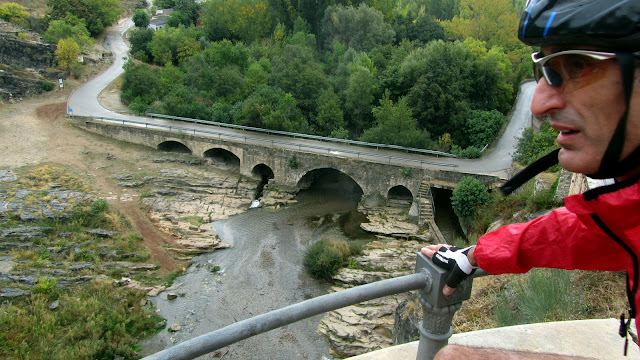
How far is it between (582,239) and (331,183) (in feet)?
84.5

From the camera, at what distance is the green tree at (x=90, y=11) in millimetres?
41688

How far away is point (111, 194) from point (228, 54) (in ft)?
60.1

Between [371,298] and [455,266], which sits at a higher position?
[455,266]

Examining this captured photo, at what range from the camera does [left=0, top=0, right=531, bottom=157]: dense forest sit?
26.9 meters

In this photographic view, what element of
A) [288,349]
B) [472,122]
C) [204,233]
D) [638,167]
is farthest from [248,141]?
[638,167]

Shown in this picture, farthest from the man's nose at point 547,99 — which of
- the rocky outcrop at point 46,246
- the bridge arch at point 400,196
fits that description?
the bridge arch at point 400,196

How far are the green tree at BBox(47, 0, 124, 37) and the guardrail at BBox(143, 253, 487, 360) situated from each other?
48.9 meters

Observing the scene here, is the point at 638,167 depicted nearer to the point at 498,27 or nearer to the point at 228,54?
the point at 228,54

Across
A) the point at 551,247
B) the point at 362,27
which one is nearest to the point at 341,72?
the point at 362,27

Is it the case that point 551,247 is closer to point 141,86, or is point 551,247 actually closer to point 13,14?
point 141,86

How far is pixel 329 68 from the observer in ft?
124

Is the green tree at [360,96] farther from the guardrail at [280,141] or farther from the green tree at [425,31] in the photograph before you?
the green tree at [425,31]

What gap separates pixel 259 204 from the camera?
2467 cm

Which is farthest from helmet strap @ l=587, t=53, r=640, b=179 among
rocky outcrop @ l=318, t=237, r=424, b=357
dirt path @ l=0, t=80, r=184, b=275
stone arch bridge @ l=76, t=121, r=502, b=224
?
stone arch bridge @ l=76, t=121, r=502, b=224
